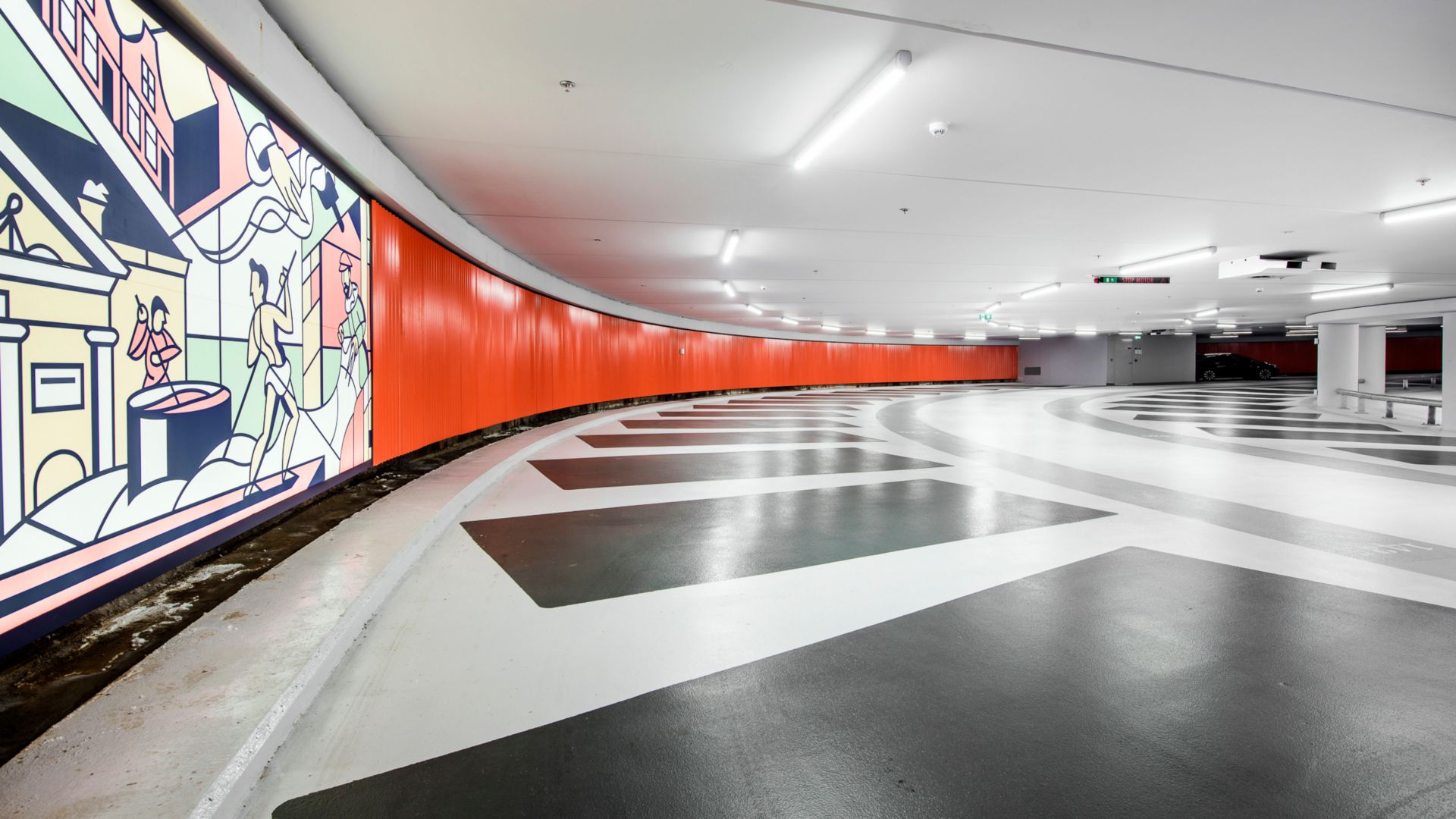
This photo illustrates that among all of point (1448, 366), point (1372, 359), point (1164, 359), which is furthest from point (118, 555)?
point (1164, 359)

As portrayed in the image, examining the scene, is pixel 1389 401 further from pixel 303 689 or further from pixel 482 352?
pixel 303 689

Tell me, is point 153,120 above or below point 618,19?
below

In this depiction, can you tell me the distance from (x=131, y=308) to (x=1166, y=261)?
13.0m

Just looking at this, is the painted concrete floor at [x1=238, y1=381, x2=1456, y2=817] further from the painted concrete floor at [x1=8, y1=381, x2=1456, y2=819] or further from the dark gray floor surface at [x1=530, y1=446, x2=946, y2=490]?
the dark gray floor surface at [x1=530, y1=446, x2=946, y2=490]

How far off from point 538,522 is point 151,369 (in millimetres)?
2788

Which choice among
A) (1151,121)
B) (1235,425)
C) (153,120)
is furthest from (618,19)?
(1235,425)

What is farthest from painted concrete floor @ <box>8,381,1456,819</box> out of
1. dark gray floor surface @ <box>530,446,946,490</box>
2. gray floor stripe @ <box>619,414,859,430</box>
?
gray floor stripe @ <box>619,414,859,430</box>

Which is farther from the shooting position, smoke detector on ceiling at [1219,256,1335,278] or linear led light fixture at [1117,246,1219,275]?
smoke detector on ceiling at [1219,256,1335,278]

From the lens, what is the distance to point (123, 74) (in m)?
2.66

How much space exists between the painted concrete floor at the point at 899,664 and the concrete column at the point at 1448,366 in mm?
12024

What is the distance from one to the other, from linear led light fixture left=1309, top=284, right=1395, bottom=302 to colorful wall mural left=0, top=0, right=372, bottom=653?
19.5 metres

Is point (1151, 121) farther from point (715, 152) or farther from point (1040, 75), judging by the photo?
point (715, 152)

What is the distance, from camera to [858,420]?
14.3 m

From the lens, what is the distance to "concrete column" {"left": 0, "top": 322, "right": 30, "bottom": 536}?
206cm
